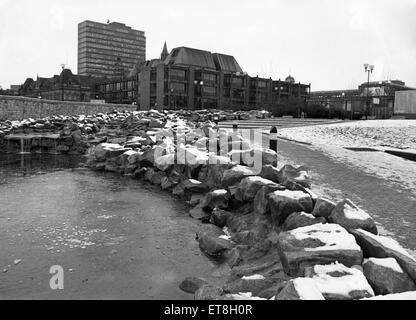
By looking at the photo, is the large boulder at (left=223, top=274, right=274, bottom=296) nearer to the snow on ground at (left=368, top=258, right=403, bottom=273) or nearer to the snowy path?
the snow on ground at (left=368, top=258, right=403, bottom=273)

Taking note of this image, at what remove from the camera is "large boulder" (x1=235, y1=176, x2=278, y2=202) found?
7.84 m

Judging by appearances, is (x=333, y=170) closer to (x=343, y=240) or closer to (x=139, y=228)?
(x=139, y=228)

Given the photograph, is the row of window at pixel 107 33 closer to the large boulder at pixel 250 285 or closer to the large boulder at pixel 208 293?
the large boulder at pixel 250 285

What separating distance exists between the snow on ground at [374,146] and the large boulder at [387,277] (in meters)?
5.17

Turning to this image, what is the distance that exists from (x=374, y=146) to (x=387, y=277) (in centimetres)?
1457

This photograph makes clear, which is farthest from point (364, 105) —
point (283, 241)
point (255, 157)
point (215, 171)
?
point (283, 241)

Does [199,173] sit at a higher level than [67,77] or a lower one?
lower

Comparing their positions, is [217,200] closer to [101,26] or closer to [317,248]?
[317,248]

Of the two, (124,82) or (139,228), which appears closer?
(139,228)

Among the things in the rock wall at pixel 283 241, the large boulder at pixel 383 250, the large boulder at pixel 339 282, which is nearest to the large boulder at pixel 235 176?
the rock wall at pixel 283 241

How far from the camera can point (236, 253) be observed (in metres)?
6.32

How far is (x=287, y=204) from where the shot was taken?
21.3 feet

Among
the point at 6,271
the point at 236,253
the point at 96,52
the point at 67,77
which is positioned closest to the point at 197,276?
the point at 236,253
